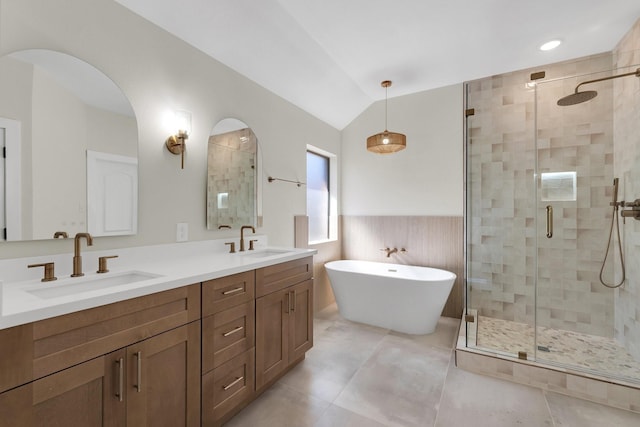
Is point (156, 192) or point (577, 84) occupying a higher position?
point (577, 84)

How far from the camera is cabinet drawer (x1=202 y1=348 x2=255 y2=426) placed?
146 centimetres

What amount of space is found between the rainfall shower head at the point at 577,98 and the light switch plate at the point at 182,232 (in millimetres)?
3369

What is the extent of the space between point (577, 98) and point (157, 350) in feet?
12.0

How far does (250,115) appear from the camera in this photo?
2.51 metres

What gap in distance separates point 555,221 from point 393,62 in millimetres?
2166

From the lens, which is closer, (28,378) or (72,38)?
(28,378)

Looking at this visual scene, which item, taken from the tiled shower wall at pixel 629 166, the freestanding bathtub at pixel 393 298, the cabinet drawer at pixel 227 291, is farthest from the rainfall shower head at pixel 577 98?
the cabinet drawer at pixel 227 291

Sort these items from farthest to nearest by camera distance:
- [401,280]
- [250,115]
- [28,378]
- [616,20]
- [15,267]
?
[401,280] < [250,115] < [616,20] < [15,267] < [28,378]

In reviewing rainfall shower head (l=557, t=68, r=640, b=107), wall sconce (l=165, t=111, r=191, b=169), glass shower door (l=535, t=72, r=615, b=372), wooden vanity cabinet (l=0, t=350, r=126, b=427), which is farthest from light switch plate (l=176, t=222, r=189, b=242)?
rainfall shower head (l=557, t=68, r=640, b=107)

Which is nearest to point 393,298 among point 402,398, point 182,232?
point 402,398

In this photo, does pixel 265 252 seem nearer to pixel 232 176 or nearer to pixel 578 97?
pixel 232 176

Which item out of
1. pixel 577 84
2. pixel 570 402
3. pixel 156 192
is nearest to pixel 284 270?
pixel 156 192

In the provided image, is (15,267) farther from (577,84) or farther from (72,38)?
(577,84)

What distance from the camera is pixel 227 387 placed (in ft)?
5.15
